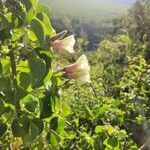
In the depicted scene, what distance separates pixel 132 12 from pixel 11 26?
741 inches

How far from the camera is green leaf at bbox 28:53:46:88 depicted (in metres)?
1.41

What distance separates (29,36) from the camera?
60.1 inches

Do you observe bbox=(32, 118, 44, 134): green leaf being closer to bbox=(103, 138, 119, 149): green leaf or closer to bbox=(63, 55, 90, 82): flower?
bbox=(63, 55, 90, 82): flower

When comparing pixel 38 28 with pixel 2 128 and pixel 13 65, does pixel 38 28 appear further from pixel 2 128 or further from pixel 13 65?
pixel 2 128

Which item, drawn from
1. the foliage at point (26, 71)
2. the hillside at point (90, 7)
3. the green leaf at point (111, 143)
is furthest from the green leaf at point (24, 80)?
the hillside at point (90, 7)

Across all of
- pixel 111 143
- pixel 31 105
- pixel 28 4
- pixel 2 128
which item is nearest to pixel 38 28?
pixel 28 4

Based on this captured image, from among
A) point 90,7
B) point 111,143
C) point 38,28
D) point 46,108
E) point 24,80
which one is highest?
point 38,28

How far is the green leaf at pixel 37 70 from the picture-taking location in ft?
4.62

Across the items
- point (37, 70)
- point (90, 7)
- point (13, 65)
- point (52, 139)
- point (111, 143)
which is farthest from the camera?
point (90, 7)

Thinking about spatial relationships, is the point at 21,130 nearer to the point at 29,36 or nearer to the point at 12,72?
the point at 12,72

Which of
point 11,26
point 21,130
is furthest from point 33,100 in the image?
point 11,26

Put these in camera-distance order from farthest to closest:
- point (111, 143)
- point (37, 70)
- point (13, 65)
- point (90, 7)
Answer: point (90, 7) < point (111, 143) < point (13, 65) < point (37, 70)

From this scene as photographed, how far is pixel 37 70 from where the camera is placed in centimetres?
141

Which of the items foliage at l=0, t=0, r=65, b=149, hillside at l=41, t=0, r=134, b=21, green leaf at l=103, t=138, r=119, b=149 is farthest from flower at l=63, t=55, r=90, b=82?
hillside at l=41, t=0, r=134, b=21
